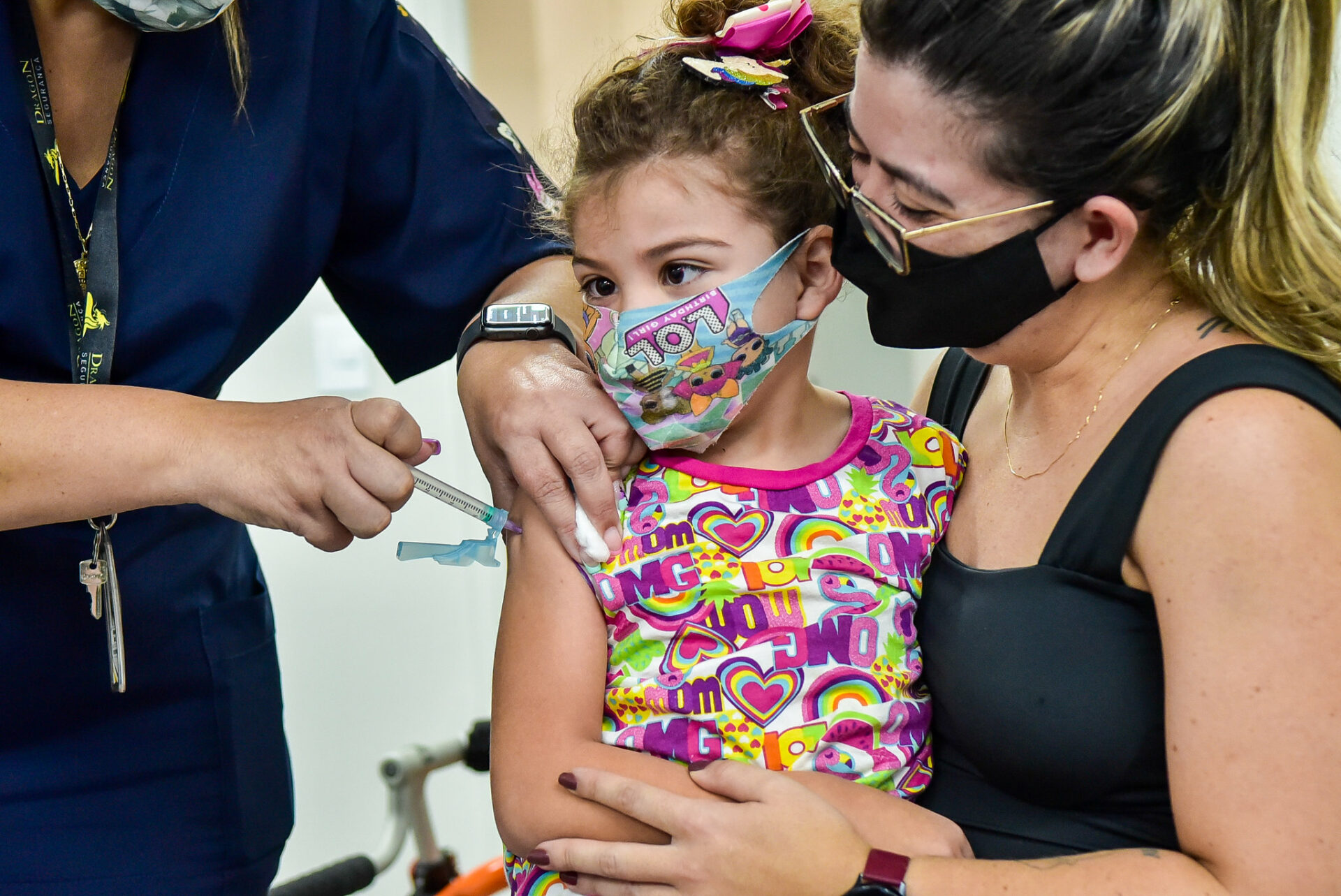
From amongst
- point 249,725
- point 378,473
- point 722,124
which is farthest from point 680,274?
point 249,725

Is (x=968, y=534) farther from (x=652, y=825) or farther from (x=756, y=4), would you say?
(x=756, y=4)

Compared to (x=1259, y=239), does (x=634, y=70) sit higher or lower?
higher

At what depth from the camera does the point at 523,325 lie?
1.34 m

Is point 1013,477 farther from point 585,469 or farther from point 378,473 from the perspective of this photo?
point 378,473

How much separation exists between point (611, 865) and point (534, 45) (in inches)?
94.4

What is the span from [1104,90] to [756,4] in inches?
18.9

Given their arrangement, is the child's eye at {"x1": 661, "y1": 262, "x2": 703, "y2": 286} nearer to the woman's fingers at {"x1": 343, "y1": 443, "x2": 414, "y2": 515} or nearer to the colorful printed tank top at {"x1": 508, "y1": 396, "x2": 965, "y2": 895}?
the colorful printed tank top at {"x1": 508, "y1": 396, "x2": 965, "y2": 895}

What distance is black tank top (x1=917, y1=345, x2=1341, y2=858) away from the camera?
1.04 m

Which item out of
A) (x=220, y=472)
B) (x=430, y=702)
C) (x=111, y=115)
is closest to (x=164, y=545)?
(x=220, y=472)

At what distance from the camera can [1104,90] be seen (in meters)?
1.01

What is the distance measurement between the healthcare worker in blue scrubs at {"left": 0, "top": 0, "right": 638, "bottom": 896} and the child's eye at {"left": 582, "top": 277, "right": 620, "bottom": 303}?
8 cm

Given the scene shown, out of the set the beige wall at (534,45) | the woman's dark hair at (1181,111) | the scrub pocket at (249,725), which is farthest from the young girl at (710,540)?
the beige wall at (534,45)

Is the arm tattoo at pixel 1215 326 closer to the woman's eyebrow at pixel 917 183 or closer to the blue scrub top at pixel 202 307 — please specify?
the woman's eyebrow at pixel 917 183

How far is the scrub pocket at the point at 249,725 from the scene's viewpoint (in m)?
1.38
